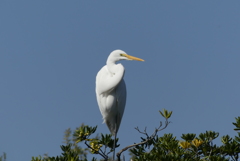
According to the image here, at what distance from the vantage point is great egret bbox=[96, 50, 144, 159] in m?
8.83

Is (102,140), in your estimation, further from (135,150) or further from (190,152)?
(190,152)

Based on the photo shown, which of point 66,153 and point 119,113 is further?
point 119,113

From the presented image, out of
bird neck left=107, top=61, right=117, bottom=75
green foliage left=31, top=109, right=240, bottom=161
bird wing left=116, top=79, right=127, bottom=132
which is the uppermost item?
bird neck left=107, top=61, right=117, bottom=75

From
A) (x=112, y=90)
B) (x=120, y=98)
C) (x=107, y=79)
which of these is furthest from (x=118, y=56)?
(x=120, y=98)

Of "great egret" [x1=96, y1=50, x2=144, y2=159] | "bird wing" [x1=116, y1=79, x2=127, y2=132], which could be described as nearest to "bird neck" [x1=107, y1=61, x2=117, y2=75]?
"great egret" [x1=96, y1=50, x2=144, y2=159]

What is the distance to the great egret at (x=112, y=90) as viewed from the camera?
8.83 meters

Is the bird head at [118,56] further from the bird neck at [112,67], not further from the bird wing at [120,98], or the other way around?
the bird wing at [120,98]

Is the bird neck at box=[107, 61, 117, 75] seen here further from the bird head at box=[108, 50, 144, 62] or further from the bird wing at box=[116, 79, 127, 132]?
the bird wing at box=[116, 79, 127, 132]

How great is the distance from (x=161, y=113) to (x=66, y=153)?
140 cm

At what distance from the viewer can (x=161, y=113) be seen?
6.77m

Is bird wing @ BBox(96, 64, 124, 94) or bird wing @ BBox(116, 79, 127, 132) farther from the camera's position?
bird wing @ BBox(116, 79, 127, 132)

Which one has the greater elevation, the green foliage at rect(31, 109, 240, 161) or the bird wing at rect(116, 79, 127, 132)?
the bird wing at rect(116, 79, 127, 132)

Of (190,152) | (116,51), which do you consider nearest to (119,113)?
(116,51)

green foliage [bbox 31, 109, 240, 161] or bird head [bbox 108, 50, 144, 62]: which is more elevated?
bird head [bbox 108, 50, 144, 62]
